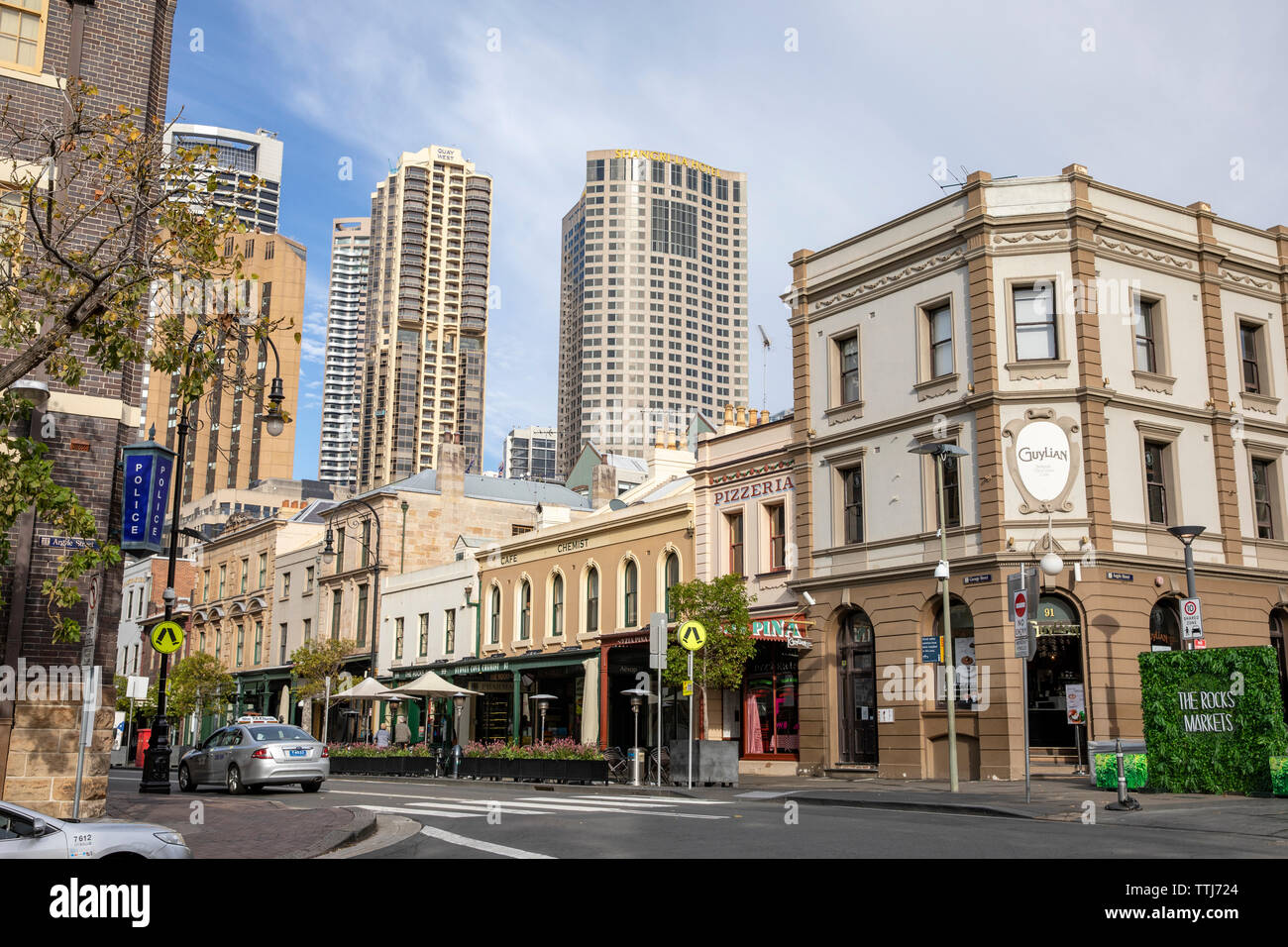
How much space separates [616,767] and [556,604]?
49.7 ft

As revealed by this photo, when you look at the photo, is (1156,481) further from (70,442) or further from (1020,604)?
(70,442)

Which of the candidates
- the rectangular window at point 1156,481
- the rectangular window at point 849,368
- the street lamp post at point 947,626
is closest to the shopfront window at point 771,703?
the rectangular window at point 849,368

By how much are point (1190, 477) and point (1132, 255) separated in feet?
18.2

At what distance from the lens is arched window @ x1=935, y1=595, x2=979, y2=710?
87.7ft

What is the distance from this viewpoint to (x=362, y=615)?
5384 centimetres

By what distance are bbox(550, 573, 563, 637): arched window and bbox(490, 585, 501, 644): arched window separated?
359 cm

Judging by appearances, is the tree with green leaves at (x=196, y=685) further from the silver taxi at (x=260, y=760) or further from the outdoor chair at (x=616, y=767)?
the outdoor chair at (x=616, y=767)

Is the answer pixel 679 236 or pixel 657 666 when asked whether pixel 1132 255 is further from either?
pixel 679 236

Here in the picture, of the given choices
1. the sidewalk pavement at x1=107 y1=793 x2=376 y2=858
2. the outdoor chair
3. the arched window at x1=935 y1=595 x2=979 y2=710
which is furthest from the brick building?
the arched window at x1=935 y1=595 x2=979 y2=710

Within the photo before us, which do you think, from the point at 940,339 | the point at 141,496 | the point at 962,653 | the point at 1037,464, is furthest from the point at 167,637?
the point at 940,339

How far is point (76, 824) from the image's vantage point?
337 inches

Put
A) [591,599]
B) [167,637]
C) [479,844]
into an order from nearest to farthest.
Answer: [479,844] < [167,637] < [591,599]

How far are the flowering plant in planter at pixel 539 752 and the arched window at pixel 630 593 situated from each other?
7093 mm
